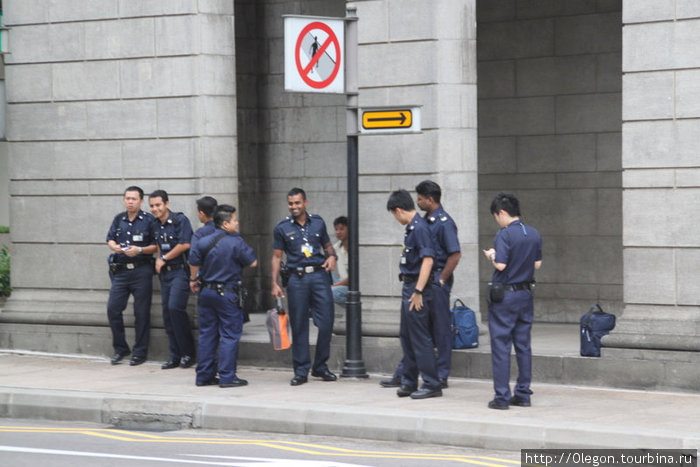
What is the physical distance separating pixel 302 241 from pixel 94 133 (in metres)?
3.67

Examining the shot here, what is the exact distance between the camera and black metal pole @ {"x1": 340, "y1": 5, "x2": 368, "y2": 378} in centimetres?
1298

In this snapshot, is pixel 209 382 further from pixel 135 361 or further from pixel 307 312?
pixel 135 361

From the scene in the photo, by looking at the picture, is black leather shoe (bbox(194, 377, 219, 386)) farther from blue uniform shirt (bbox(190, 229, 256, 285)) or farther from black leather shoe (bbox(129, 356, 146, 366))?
black leather shoe (bbox(129, 356, 146, 366))

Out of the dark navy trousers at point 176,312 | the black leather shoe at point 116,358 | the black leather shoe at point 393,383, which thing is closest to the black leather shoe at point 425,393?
the black leather shoe at point 393,383

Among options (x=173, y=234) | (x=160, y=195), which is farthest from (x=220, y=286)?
(x=160, y=195)

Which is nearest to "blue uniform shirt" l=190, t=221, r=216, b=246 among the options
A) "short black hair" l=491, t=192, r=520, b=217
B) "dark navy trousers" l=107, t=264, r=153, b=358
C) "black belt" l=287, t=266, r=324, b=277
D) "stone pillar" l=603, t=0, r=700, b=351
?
"black belt" l=287, t=266, r=324, b=277

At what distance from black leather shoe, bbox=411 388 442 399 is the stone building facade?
186 cm

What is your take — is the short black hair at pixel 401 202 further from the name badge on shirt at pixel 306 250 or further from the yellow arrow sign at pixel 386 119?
the name badge on shirt at pixel 306 250

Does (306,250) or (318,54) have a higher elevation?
(318,54)

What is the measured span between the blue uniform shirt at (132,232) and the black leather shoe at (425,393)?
4.02 metres

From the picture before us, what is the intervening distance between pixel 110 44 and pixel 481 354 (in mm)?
5713

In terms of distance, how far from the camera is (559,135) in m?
15.7

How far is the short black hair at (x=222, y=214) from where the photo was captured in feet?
42.1

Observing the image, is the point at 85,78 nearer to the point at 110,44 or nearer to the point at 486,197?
the point at 110,44
